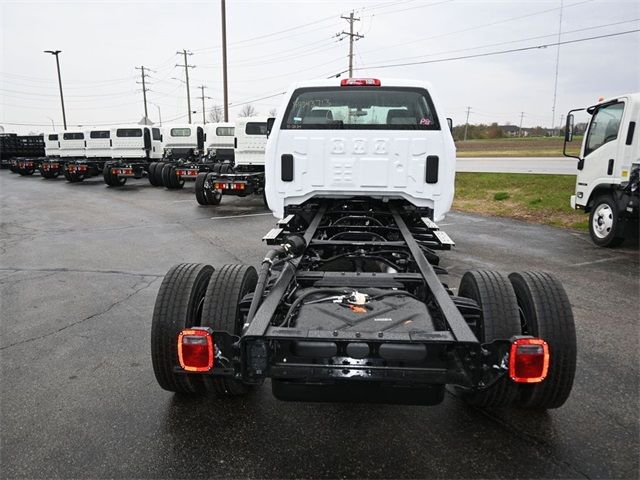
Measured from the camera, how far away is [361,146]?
193 inches

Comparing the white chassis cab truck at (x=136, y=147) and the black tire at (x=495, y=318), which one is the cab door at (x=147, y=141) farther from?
the black tire at (x=495, y=318)

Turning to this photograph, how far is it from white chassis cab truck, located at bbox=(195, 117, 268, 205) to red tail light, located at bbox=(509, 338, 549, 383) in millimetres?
11570

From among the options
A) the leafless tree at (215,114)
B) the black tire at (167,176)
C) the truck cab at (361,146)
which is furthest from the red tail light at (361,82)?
the leafless tree at (215,114)

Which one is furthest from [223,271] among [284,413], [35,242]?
[35,242]

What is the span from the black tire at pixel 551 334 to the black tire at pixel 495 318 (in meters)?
0.11

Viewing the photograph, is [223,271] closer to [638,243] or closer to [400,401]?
[400,401]

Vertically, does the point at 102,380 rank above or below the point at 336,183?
below

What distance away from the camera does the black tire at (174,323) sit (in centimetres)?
286

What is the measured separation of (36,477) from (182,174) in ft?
55.6

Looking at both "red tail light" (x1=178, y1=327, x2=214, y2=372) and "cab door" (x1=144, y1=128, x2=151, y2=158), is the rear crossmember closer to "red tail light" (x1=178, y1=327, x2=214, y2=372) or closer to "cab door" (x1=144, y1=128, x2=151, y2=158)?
"red tail light" (x1=178, y1=327, x2=214, y2=372)

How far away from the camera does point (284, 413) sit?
3051 mm

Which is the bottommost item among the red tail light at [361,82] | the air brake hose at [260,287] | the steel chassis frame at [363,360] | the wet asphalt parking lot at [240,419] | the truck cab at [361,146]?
the wet asphalt parking lot at [240,419]

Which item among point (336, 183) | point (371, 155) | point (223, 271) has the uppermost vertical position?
point (371, 155)

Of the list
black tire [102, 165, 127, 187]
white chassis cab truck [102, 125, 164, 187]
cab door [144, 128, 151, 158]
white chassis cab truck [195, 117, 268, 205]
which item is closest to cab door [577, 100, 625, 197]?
white chassis cab truck [195, 117, 268, 205]
